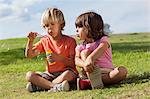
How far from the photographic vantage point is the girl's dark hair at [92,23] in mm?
5918

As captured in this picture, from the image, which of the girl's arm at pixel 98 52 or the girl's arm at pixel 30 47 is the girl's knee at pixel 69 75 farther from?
the girl's arm at pixel 30 47

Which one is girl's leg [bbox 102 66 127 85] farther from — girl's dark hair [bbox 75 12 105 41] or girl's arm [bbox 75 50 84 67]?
girl's dark hair [bbox 75 12 105 41]

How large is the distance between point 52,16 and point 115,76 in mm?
1257

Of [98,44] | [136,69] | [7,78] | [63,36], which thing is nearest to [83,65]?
[98,44]

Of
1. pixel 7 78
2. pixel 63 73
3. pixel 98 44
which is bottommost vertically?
pixel 7 78

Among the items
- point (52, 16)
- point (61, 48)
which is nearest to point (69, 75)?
point (61, 48)

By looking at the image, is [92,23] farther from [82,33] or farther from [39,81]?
[39,81]

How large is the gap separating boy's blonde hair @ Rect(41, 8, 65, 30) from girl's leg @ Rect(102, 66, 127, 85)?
3.40ft

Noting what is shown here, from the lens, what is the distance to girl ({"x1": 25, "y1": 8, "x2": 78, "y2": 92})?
6078mm

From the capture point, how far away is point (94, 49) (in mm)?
5891

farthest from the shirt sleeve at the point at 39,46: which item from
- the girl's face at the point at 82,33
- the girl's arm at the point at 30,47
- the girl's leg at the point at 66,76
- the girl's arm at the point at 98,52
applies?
the girl's arm at the point at 98,52

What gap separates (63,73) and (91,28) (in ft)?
2.43

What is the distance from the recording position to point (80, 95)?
5312 mm

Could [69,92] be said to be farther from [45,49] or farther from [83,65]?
[45,49]
